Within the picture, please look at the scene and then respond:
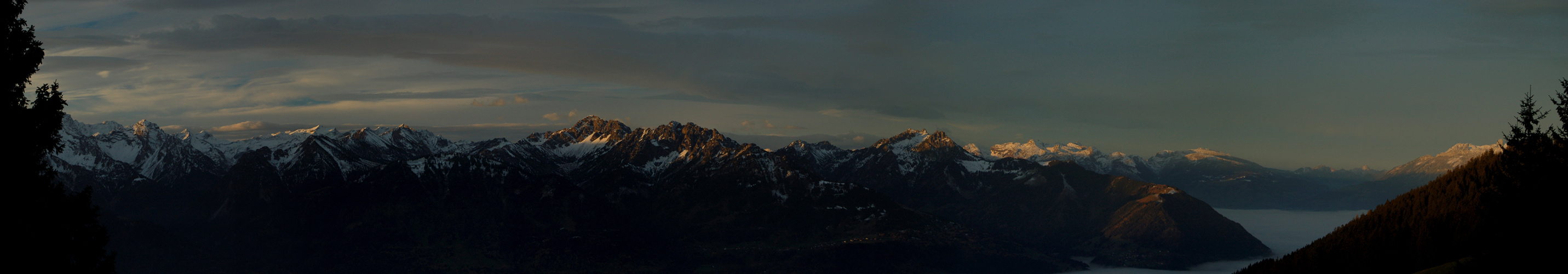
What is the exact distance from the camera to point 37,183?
122ft

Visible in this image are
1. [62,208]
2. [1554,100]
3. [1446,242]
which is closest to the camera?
[62,208]

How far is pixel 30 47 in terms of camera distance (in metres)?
39.8

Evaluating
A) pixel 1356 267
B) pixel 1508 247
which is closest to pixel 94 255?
pixel 1508 247

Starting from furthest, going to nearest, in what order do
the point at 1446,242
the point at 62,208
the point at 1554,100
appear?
the point at 1446,242, the point at 1554,100, the point at 62,208

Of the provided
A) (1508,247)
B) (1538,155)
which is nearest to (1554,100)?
(1538,155)

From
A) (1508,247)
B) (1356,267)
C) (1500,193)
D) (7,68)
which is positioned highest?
(7,68)

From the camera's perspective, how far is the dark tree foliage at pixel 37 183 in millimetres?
36531

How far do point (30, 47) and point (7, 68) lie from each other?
7.18ft

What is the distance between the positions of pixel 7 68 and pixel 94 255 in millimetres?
9310

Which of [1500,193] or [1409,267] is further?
[1409,267]

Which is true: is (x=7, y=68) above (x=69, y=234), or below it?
above

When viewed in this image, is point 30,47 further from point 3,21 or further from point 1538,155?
point 1538,155

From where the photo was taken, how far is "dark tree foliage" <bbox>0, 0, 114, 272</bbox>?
36531 mm

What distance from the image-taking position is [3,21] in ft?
128
